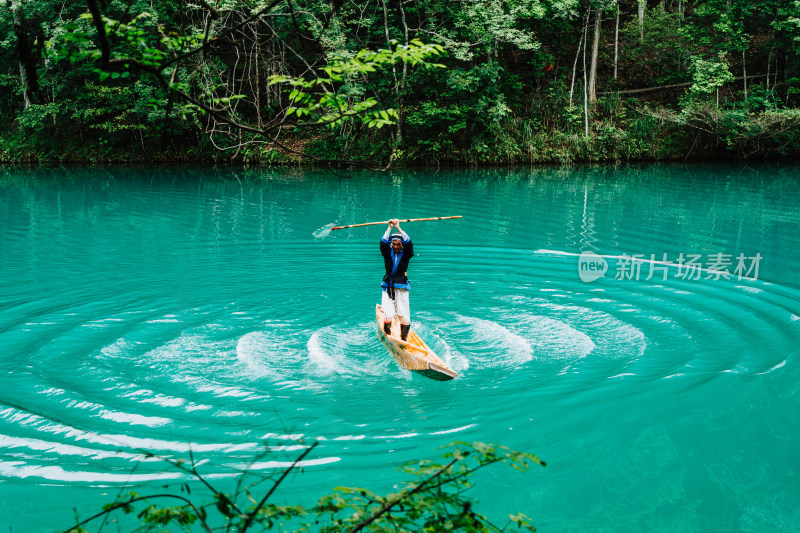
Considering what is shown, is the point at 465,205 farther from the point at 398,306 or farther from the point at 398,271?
the point at 398,306

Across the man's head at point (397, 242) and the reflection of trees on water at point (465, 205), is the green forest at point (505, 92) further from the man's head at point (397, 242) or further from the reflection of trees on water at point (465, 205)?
the man's head at point (397, 242)

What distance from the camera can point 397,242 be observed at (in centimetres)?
933

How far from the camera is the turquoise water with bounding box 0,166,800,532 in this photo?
233 inches

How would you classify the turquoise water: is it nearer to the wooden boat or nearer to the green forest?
the wooden boat

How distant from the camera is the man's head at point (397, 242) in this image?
30.6 feet

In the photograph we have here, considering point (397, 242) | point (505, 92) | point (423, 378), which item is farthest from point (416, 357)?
point (505, 92)

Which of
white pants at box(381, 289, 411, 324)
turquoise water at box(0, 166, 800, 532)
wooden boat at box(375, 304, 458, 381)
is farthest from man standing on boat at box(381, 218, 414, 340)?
turquoise water at box(0, 166, 800, 532)

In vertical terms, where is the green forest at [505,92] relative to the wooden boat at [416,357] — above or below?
above

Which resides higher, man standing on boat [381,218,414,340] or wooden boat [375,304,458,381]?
man standing on boat [381,218,414,340]

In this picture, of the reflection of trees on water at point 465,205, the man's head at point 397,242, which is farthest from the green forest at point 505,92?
the man's head at point 397,242

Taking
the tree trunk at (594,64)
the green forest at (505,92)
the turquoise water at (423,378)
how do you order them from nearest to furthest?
the turquoise water at (423,378) < the green forest at (505,92) < the tree trunk at (594,64)

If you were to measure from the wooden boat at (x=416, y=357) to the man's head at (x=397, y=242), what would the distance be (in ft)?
4.48

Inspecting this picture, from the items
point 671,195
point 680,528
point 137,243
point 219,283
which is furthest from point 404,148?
point 680,528

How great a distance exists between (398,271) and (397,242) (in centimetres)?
52
